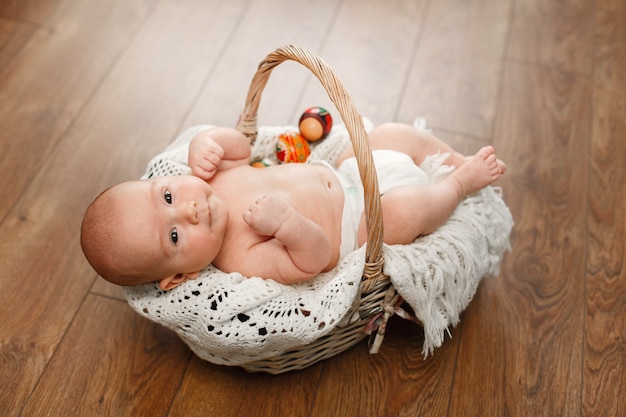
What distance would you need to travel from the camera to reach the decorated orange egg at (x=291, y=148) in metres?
1.32

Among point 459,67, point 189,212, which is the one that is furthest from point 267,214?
point 459,67

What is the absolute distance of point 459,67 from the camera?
1.68 m

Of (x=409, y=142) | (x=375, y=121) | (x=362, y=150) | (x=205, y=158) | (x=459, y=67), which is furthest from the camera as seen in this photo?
(x=459, y=67)

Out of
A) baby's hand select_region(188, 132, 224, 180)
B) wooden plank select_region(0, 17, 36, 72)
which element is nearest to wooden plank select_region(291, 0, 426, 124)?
baby's hand select_region(188, 132, 224, 180)

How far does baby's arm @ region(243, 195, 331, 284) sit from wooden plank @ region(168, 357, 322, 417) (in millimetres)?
217

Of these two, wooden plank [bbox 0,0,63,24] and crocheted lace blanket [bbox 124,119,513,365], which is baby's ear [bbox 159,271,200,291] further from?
wooden plank [bbox 0,0,63,24]

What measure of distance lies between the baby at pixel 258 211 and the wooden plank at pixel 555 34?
0.61m

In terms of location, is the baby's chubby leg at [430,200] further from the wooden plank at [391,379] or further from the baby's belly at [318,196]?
the wooden plank at [391,379]

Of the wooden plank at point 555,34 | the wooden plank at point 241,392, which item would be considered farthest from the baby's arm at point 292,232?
the wooden plank at point 555,34

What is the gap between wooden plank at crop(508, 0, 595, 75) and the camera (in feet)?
5.59

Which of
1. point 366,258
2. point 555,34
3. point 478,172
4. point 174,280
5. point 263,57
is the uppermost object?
point 555,34

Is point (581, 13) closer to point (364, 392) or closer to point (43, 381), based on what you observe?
point (364, 392)

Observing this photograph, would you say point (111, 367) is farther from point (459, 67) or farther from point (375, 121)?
point (459, 67)

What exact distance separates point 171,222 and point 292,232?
0.20m
